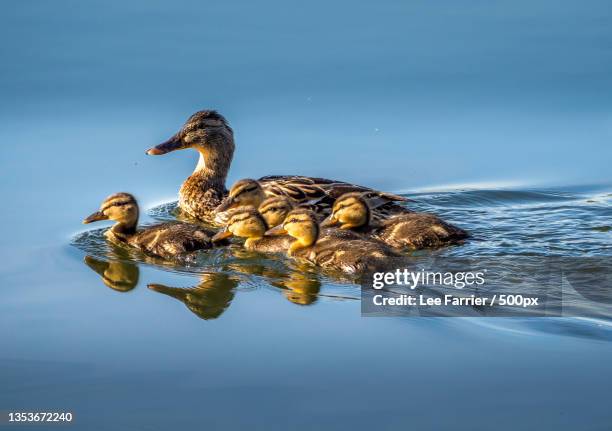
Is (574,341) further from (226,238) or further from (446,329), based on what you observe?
(226,238)

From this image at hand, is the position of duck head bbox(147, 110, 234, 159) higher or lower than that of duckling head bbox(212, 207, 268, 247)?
higher

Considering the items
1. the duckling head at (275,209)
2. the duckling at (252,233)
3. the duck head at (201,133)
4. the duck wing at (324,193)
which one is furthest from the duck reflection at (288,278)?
the duck head at (201,133)

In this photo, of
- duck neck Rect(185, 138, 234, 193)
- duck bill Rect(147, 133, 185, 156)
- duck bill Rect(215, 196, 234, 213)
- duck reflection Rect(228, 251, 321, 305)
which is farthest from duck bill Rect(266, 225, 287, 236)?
duck bill Rect(147, 133, 185, 156)

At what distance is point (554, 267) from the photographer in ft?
21.2

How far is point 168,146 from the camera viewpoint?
8234mm

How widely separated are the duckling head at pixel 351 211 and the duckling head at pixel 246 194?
0.63 m

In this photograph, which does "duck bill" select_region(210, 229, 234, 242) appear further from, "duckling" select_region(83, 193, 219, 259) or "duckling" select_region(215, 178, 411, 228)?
"duckling" select_region(215, 178, 411, 228)

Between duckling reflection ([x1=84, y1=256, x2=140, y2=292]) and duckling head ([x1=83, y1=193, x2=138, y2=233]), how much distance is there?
1.28ft

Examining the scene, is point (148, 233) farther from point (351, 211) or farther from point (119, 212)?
point (351, 211)

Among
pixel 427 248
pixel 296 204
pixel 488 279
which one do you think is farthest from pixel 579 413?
pixel 296 204

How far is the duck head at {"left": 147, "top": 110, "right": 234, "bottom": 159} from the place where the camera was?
8273 millimetres

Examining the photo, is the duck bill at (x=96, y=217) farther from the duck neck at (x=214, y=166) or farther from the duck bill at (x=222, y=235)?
the duck neck at (x=214, y=166)

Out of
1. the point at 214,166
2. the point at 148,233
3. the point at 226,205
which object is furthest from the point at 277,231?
the point at 214,166

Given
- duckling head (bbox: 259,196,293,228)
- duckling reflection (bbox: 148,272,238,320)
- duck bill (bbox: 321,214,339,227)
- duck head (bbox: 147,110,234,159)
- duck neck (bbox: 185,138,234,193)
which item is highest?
duck head (bbox: 147,110,234,159)
